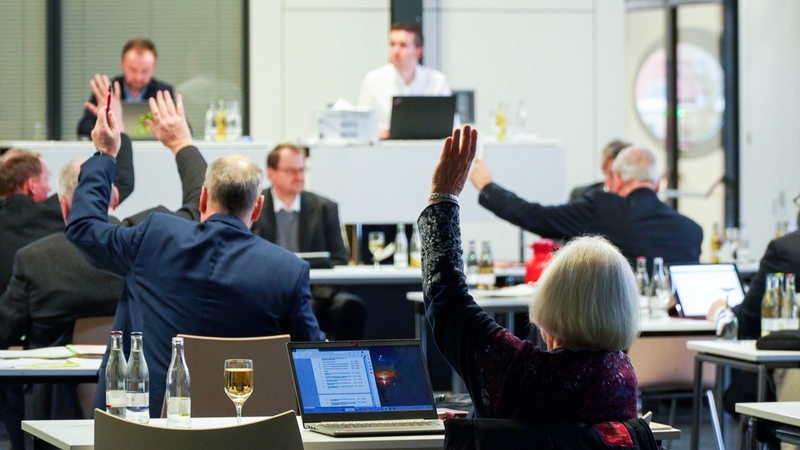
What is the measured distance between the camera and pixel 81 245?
4.36 metres

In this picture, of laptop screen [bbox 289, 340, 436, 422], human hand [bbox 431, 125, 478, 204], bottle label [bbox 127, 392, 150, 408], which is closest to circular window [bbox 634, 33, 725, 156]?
laptop screen [bbox 289, 340, 436, 422]

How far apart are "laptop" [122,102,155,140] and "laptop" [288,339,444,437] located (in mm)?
4928

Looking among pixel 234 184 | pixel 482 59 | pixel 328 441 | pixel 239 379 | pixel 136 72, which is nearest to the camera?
pixel 328 441

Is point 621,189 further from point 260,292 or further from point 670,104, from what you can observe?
point 670,104

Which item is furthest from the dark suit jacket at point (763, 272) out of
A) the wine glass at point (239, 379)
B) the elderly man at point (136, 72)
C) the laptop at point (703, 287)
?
the elderly man at point (136, 72)

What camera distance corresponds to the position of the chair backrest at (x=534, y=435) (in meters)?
2.72

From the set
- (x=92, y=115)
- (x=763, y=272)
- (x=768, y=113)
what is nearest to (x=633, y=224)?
(x=763, y=272)

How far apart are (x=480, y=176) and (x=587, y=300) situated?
484 centimetres

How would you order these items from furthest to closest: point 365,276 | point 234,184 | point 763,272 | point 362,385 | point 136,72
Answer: point 136,72, point 365,276, point 763,272, point 234,184, point 362,385

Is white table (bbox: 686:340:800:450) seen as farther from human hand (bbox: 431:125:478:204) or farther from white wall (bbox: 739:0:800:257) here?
white wall (bbox: 739:0:800:257)

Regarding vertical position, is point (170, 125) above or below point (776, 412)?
above

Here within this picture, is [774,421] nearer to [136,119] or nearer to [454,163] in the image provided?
[454,163]

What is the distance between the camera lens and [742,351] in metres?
5.28

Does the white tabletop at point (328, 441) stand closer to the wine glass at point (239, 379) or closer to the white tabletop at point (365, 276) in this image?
the wine glass at point (239, 379)
